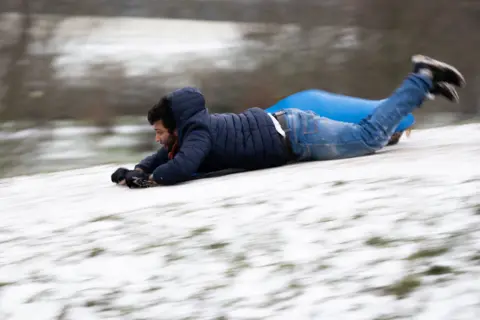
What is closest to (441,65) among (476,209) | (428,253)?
(476,209)

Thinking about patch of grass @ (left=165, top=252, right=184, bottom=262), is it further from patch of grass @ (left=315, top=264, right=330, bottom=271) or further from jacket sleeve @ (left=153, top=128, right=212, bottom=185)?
jacket sleeve @ (left=153, top=128, right=212, bottom=185)

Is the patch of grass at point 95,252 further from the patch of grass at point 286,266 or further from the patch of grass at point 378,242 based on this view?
the patch of grass at point 378,242

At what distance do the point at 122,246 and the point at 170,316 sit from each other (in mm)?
618

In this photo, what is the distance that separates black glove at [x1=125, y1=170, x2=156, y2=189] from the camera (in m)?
3.87

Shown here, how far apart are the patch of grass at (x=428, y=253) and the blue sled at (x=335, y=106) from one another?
90.4 inches

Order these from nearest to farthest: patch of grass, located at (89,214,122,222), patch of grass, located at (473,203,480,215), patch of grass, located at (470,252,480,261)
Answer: patch of grass, located at (470,252,480,261), patch of grass, located at (473,203,480,215), patch of grass, located at (89,214,122,222)

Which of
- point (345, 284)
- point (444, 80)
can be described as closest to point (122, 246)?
point (345, 284)

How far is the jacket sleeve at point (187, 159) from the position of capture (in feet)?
12.1

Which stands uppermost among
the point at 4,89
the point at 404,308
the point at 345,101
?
the point at 4,89

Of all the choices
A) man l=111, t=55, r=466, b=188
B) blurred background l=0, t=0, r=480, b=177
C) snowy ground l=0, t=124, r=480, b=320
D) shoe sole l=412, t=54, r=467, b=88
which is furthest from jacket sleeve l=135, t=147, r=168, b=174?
blurred background l=0, t=0, r=480, b=177

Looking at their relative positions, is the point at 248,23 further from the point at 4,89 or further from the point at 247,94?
the point at 4,89

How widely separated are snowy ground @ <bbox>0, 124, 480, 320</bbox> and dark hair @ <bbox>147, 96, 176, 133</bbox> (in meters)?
0.56

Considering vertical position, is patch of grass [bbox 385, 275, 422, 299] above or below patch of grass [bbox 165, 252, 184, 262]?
below

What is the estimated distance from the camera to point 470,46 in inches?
478
